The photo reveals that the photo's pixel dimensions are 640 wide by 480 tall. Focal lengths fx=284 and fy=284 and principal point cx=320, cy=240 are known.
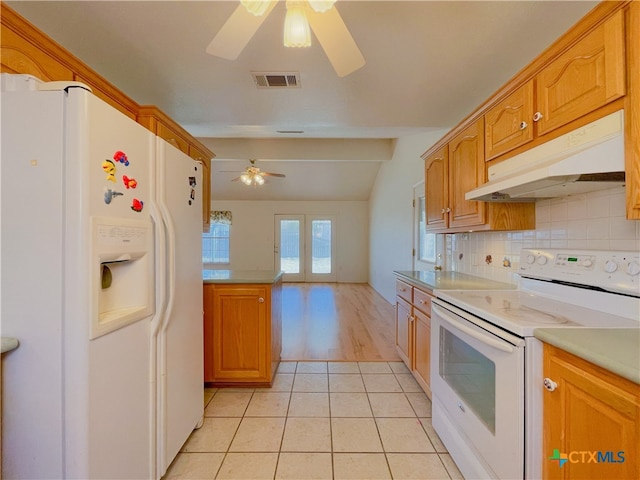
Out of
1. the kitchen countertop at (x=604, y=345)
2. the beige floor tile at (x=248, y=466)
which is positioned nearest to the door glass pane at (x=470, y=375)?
the kitchen countertop at (x=604, y=345)

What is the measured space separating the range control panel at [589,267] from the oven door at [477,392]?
0.51 m

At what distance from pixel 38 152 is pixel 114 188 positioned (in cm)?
22

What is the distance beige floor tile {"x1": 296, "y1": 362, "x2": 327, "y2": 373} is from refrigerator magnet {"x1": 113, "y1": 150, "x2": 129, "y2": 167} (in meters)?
2.18

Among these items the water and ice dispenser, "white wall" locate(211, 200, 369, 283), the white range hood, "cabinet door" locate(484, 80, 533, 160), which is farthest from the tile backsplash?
"white wall" locate(211, 200, 369, 283)

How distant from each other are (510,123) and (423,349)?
5.10 feet

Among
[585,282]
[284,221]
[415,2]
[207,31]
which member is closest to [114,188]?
[207,31]

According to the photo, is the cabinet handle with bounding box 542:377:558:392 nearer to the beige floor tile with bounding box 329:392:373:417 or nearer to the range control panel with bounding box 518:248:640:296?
the range control panel with bounding box 518:248:640:296

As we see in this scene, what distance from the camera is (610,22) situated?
101cm

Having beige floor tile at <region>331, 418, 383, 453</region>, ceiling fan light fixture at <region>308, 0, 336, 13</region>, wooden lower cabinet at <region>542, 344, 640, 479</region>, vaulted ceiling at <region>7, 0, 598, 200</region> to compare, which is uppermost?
vaulted ceiling at <region>7, 0, 598, 200</region>

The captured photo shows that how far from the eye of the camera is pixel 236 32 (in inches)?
47.6

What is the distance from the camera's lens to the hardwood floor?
298cm

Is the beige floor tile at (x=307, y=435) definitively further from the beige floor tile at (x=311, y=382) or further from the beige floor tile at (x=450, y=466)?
Answer: the beige floor tile at (x=450, y=466)

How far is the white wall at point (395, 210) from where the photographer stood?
4.16 m

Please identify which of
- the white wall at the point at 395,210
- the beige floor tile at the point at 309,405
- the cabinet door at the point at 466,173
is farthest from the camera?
the white wall at the point at 395,210
